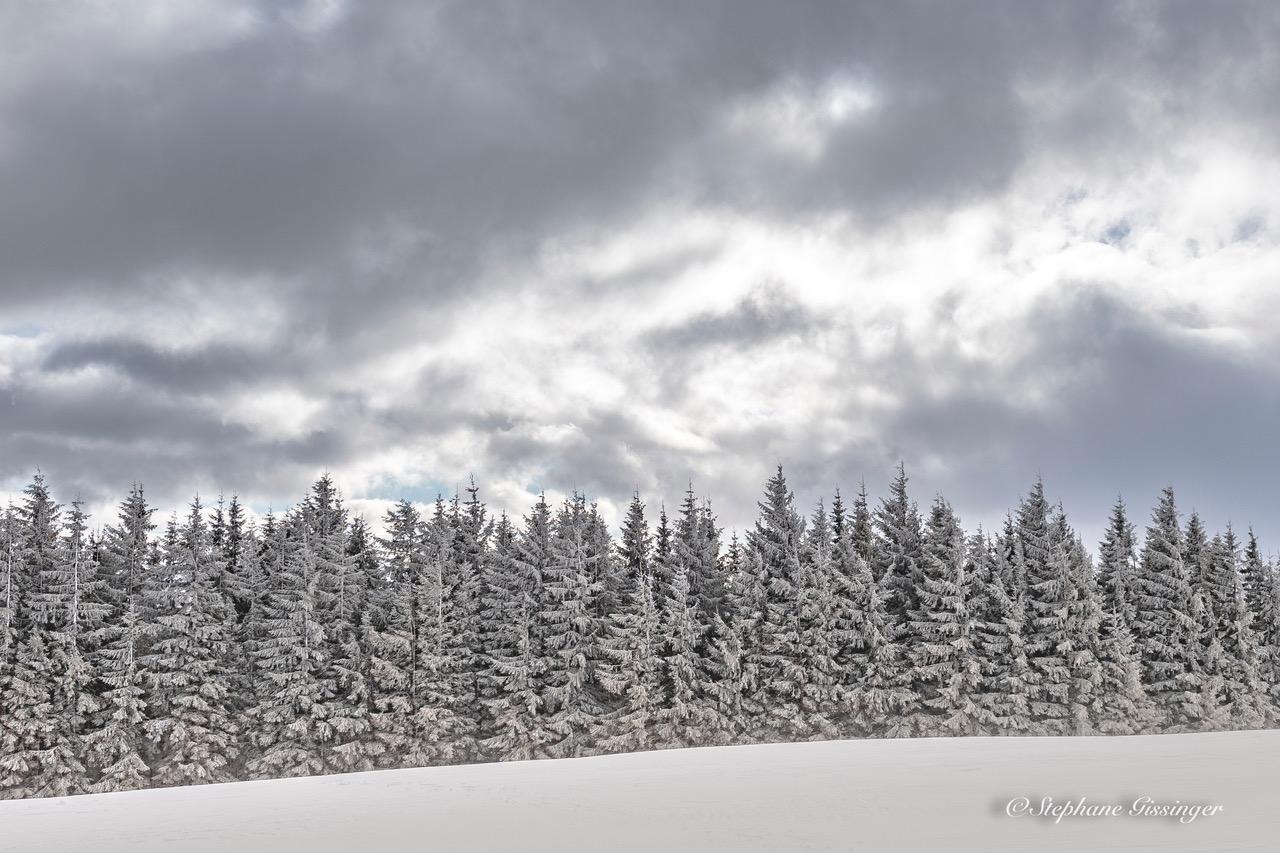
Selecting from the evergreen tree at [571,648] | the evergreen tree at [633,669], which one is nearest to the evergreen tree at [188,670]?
the evergreen tree at [571,648]

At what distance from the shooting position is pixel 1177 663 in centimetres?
5462

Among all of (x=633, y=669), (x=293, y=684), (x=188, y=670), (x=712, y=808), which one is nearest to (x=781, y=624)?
(x=633, y=669)

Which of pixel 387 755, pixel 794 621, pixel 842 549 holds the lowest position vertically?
pixel 387 755

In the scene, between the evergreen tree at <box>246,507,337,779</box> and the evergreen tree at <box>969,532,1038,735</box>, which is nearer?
the evergreen tree at <box>246,507,337,779</box>

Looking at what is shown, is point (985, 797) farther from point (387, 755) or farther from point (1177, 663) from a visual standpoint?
point (1177, 663)

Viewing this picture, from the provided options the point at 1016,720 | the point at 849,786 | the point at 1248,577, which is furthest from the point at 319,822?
the point at 1248,577

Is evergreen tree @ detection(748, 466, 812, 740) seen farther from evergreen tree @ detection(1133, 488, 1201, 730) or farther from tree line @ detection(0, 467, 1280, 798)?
evergreen tree @ detection(1133, 488, 1201, 730)

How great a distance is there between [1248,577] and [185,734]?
68.6 m

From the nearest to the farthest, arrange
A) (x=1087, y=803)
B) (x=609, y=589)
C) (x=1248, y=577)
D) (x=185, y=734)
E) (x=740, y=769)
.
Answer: (x=1087, y=803) → (x=740, y=769) → (x=185, y=734) → (x=609, y=589) → (x=1248, y=577)

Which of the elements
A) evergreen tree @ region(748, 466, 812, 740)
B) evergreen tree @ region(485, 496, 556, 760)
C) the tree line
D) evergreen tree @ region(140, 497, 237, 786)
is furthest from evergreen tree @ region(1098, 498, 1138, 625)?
evergreen tree @ region(140, 497, 237, 786)

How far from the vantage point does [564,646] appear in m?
49.2

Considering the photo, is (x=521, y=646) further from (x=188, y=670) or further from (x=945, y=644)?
(x=945, y=644)

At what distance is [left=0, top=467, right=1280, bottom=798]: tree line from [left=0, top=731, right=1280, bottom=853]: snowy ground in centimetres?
2871

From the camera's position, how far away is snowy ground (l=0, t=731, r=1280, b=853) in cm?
958
